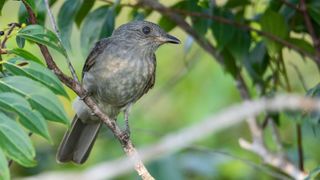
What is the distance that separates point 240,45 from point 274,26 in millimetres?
299

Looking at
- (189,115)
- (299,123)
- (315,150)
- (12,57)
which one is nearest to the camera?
(12,57)

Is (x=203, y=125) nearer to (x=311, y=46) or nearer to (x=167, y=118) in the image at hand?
(x=311, y=46)

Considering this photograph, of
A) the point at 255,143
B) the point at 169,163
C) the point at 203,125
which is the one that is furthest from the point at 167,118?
the point at 203,125

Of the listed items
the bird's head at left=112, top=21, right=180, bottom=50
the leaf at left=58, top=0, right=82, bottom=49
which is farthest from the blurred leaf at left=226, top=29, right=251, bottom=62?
the leaf at left=58, top=0, right=82, bottom=49

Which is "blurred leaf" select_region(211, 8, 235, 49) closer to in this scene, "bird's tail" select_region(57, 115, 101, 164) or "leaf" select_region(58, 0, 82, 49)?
"leaf" select_region(58, 0, 82, 49)

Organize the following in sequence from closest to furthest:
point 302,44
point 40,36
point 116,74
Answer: point 40,36 < point 302,44 < point 116,74

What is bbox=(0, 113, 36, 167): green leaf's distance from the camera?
2.39 meters

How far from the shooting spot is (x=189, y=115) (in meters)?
6.43

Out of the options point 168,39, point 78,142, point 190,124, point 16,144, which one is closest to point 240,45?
point 168,39

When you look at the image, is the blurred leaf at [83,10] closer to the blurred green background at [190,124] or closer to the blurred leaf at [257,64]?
the blurred green background at [190,124]

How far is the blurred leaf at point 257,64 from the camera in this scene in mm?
4659

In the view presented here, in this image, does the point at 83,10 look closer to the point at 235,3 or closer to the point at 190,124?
the point at 235,3

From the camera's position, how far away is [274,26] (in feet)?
14.5

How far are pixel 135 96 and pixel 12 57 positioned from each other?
2242 millimetres
